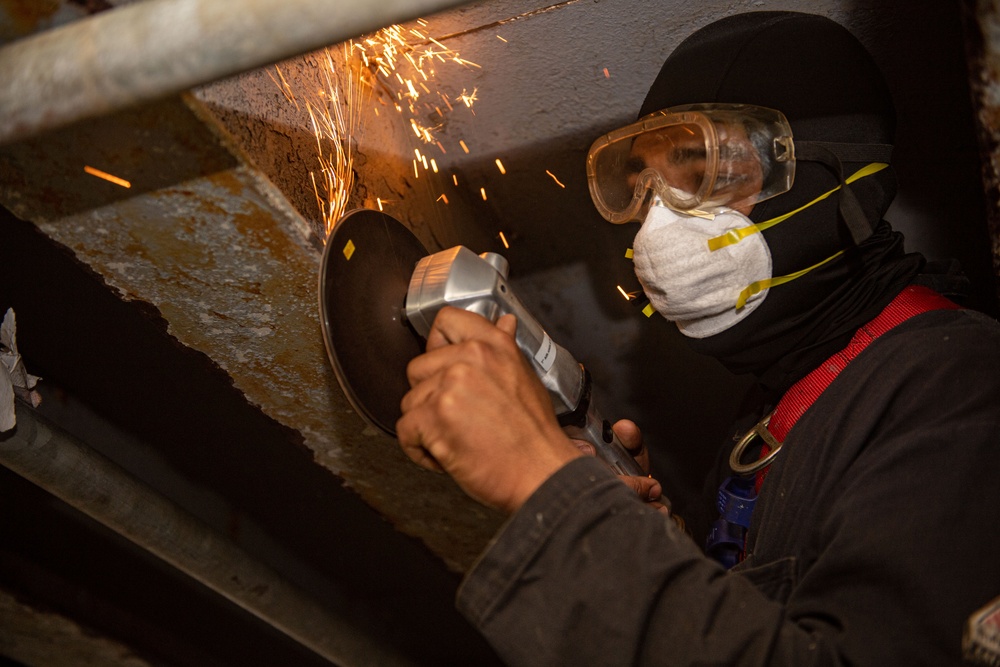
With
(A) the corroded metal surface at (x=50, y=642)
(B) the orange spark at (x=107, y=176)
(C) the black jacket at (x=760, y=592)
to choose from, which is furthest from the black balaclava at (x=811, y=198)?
(A) the corroded metal surface at (x=50, y=642)

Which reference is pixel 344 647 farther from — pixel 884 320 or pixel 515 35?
pixel 515 35

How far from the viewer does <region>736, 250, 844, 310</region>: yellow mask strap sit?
174cm

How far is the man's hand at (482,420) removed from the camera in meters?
1.24

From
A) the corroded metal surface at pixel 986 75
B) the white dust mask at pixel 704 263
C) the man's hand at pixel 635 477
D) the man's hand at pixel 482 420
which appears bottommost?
the man's hand at pixel 635 477

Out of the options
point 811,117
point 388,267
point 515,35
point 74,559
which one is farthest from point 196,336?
point 74,559

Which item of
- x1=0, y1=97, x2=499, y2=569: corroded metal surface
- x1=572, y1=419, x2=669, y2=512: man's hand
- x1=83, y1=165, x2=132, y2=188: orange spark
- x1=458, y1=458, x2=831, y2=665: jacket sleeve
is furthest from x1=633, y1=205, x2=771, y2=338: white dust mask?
x1=83, y1=165, x2=132, y2=188: orange spark

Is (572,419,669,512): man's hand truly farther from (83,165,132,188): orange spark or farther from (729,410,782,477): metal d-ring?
(83,165,132,188): orange spark

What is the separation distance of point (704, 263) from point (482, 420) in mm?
827

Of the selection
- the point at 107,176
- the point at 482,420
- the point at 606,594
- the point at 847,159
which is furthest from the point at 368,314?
the point at 847,159

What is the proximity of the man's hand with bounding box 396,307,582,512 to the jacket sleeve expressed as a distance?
0.07m

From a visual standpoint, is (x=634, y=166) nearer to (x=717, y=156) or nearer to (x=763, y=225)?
(x=717, y=156)

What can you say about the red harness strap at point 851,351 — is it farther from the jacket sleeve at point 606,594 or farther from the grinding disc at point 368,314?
the grinding disc at point 368,314

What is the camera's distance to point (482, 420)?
1.25 m

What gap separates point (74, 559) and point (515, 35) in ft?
10.6
